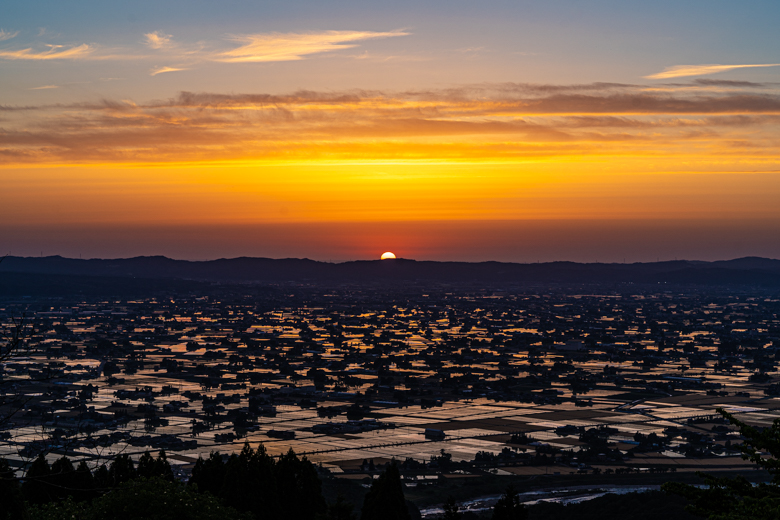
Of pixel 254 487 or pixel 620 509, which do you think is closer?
pixel 254 487

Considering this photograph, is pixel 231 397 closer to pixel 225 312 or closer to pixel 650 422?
pixel 650 422

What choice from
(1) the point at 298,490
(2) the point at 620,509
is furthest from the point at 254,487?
(2) the point at 620,509

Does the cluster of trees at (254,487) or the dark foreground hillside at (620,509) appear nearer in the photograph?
the cluster of trees at (254,487)

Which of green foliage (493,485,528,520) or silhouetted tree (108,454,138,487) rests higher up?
silhouetted tree (108,454,138,487)

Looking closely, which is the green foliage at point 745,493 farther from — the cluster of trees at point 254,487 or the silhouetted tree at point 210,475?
the silhouetted tree at point 210,475

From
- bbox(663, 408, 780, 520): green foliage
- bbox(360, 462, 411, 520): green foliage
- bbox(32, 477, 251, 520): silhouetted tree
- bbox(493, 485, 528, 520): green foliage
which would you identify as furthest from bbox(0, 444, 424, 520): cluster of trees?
bbox(663, 408, 780, 520): green foliage

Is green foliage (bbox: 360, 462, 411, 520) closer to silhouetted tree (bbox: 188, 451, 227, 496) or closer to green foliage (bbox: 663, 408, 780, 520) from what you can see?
silhouetted tree (bbox: 188, 451, 227, 496)

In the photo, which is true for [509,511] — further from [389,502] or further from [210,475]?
[210,475]

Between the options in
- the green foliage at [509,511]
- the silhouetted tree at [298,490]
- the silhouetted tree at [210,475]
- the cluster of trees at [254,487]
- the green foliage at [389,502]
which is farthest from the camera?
the silhouetted tree at [210,475]

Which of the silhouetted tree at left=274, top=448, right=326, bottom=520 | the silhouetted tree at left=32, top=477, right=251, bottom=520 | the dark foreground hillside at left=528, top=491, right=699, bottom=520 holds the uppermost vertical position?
the silhouetted tree at left=32, top=477, right=251, bottom=520

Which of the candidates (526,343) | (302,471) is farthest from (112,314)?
(302,471)

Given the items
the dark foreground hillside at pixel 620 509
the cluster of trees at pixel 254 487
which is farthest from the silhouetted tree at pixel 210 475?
the dark foreground hillside at pixel 620 509

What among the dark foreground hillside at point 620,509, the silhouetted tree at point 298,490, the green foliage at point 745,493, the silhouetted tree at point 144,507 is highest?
the green foliage at point 745,493
